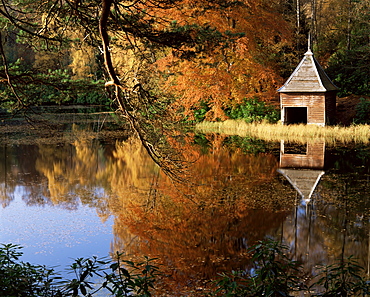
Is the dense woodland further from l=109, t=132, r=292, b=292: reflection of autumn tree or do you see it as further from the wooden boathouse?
l=109, t=132, r=292, b=292: reflection of autumn tree

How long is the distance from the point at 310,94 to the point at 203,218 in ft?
43.3

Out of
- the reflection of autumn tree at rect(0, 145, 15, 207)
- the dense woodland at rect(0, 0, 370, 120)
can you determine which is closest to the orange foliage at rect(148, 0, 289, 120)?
the dense woodland at rect(0, 0, 370, 120)

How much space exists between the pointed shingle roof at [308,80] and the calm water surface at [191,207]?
16.6 ft

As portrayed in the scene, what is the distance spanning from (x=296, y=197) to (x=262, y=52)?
15964 millimetres

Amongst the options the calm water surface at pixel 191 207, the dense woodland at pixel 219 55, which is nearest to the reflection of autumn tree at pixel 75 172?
the calm water surface at pixel 191 207

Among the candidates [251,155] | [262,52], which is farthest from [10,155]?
[262,52]

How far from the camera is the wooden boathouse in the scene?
20203 mm

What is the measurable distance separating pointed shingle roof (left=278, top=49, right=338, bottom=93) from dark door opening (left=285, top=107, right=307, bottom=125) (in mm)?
A: 1436

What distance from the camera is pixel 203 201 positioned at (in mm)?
10062

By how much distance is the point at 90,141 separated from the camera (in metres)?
19.5

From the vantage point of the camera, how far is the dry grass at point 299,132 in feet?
61.7

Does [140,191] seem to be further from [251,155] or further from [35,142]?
[35,142]

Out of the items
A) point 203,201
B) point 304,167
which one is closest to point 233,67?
point 304,167

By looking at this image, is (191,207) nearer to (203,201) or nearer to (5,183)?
(203,201)
